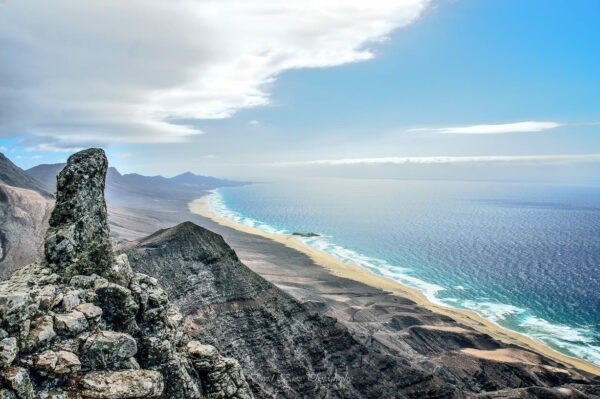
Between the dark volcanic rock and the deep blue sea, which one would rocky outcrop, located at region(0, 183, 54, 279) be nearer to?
the dark volcanic rock

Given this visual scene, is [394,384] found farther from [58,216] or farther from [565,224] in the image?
[565,224]

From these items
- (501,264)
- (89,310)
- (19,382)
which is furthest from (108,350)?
(501,264)

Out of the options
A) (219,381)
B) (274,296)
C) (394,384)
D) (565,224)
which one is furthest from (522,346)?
(565,224)

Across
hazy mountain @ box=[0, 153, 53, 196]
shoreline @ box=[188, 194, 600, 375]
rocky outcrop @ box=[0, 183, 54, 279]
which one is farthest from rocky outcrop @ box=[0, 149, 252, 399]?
hazy mountain @ box=[0, 153, 53, 196]

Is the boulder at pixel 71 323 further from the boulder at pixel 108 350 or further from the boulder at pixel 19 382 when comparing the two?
the boulder at pixel 19 382

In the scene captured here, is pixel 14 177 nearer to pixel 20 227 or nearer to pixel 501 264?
pixel 20 227
